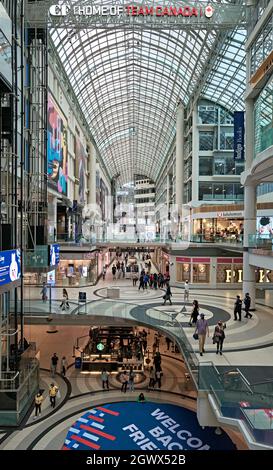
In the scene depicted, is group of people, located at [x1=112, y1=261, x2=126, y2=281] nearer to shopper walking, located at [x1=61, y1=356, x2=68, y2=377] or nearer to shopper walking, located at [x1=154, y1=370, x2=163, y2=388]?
shopper walking, located at [x1=61, y1=356, x2=68, y2=377]

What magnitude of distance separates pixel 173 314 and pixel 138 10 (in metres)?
16.4

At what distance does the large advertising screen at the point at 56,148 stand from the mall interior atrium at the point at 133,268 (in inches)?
8.0

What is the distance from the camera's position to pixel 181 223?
4956cm

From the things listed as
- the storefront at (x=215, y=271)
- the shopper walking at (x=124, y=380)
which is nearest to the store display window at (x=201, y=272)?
the storefront at (x=215, y=271)

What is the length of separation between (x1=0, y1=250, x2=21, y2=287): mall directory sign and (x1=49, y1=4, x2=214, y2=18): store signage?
1465 centimetres

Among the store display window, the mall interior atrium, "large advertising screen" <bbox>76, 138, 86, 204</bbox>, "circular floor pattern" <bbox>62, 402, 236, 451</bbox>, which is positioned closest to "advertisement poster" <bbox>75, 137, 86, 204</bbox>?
"large advertising screen" <bbox>76, 138, 86, 204</bbox>

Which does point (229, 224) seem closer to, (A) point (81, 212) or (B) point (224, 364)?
(A) point (81, 212)

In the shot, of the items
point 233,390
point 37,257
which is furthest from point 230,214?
point 233,390

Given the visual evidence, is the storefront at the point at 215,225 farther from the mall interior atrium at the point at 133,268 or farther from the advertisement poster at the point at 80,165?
the advertisement poster at the point at 80,165

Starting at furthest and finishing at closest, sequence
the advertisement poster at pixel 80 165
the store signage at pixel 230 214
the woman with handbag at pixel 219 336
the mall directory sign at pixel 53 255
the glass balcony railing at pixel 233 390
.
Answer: the advertisement poster at pixel 80 165 → the store signage at pixel 230 214 → the mall directory sign at pixel 53 255 → the woman with handbag at pixel 219 336 → the glass balcony railing at pixel 233 390

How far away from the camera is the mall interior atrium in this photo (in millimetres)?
13469

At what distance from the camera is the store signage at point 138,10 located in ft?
68.3
